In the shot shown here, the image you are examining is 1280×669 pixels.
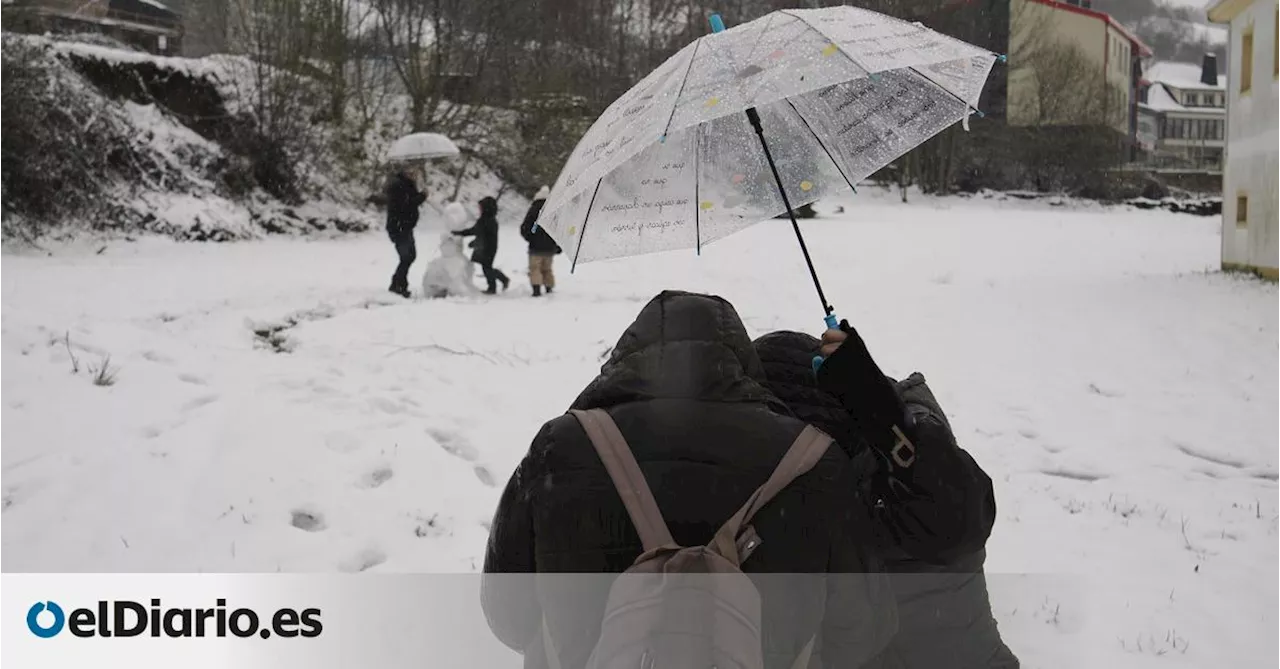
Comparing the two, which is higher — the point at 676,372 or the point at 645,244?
the point at 645,244

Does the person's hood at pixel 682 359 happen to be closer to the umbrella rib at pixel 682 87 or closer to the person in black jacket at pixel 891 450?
the person in black jacket at pixel 891 450

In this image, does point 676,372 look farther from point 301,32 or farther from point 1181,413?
point 301,32

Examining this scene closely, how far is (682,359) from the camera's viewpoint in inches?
81.6

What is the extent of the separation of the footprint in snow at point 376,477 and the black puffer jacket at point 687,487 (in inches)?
171

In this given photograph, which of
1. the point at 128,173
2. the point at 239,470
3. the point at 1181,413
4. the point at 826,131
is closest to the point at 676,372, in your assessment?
the point at 826,131

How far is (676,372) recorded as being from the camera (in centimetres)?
207

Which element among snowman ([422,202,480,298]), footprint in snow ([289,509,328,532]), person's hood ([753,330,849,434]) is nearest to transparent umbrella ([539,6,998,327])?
person's hood ([753,330,849,434])

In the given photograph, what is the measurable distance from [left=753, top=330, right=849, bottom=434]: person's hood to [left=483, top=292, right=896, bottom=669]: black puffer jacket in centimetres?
29

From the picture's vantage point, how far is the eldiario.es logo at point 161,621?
4547 millimetres

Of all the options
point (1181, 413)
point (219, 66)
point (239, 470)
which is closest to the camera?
point (239, 470)

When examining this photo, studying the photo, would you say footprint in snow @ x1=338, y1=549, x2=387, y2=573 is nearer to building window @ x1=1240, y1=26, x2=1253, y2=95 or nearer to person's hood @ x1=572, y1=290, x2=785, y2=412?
person's hood @ x1=572, y1=290, x2=785, y2=412

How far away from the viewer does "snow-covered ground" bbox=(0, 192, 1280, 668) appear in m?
5.19

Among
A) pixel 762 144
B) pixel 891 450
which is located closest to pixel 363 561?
pixel 762 144

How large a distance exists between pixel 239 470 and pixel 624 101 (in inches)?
162
